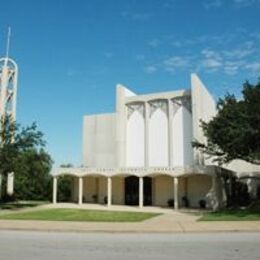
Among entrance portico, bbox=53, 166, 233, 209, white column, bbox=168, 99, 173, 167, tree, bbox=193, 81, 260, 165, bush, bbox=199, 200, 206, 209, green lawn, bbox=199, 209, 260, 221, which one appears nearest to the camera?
green lawn, bbox=199, 209, 260, 221

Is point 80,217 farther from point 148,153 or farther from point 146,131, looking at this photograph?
point 146,131

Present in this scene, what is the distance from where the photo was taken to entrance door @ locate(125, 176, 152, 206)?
44125mm

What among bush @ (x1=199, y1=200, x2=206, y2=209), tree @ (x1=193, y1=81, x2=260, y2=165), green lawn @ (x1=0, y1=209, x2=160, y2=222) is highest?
tree @ (x1=193, y1=81, x2=260, y2=165)

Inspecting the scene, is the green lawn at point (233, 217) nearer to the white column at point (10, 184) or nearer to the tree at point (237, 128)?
the tree at point (237, 128)

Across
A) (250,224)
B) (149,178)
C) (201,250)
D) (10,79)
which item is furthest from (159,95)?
(201,250)

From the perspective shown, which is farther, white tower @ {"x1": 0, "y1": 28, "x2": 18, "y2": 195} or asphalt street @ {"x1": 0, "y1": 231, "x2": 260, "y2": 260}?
white tower @ {"x1": 0, "y1": 28, "x2": 18, "y2": 195}

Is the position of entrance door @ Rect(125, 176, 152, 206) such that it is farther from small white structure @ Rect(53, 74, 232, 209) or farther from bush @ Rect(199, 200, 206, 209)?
bush @ Rect(199, 200, 206, 209)

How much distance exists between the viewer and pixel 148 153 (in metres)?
45.9

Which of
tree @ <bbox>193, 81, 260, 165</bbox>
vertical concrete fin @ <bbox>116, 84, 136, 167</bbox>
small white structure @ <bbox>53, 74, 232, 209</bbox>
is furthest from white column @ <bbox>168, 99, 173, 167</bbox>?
tree @ <bbox>193, 81, 260, 165</bbox>

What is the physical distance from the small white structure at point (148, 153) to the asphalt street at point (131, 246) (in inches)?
861

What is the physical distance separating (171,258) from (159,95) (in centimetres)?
3558

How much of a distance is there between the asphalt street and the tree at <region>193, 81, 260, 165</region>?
12692 mm

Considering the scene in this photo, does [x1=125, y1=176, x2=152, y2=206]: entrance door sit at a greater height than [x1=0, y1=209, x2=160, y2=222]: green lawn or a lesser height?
greater

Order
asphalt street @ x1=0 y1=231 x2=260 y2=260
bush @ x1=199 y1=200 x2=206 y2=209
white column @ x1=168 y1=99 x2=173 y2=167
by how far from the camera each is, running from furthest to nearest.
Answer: white column @ x1=168 y1=99 x2=173 y2=167, bush @ x1=199 y1=200 x2=206 y2=209, asphalt street @ x1=0 y1=231 x2=260 y2=260
